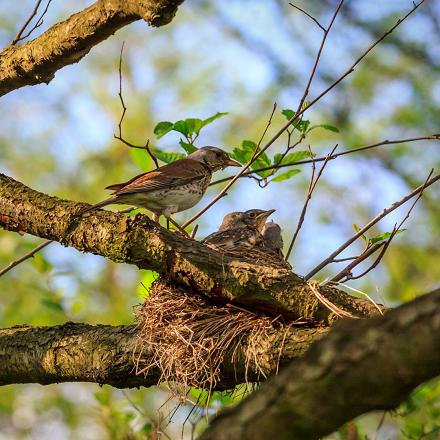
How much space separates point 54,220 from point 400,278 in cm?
1013

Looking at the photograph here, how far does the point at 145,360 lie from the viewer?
4402mm

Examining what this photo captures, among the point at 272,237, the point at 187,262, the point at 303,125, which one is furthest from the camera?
the point at 272,237

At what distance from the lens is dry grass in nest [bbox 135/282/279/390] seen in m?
4.19

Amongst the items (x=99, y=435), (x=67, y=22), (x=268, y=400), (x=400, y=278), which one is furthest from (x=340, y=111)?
(x=268, y=400)

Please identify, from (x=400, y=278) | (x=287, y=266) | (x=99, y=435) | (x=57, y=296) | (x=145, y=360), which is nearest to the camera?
(x=145, y=360)

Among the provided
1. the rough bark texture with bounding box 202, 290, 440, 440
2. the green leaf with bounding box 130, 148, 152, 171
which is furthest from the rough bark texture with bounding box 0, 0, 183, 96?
the rough bark texture with bounding box 202, 290, 440, 440

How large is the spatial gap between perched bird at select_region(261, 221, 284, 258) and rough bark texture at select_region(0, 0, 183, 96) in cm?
269

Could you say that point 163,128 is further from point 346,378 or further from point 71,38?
point 346,378

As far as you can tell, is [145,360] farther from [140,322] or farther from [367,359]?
[367,359]

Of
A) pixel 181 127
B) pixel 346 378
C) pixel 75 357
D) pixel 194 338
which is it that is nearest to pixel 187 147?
pixel 181 127

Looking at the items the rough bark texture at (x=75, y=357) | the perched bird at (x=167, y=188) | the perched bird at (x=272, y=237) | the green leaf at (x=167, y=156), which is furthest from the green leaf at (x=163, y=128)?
the perched bird at (x=272, y=237)

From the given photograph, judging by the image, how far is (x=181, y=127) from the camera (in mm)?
5414

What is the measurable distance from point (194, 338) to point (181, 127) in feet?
5.26

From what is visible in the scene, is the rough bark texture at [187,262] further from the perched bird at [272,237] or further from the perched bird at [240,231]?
the perched bird at [272,237]
